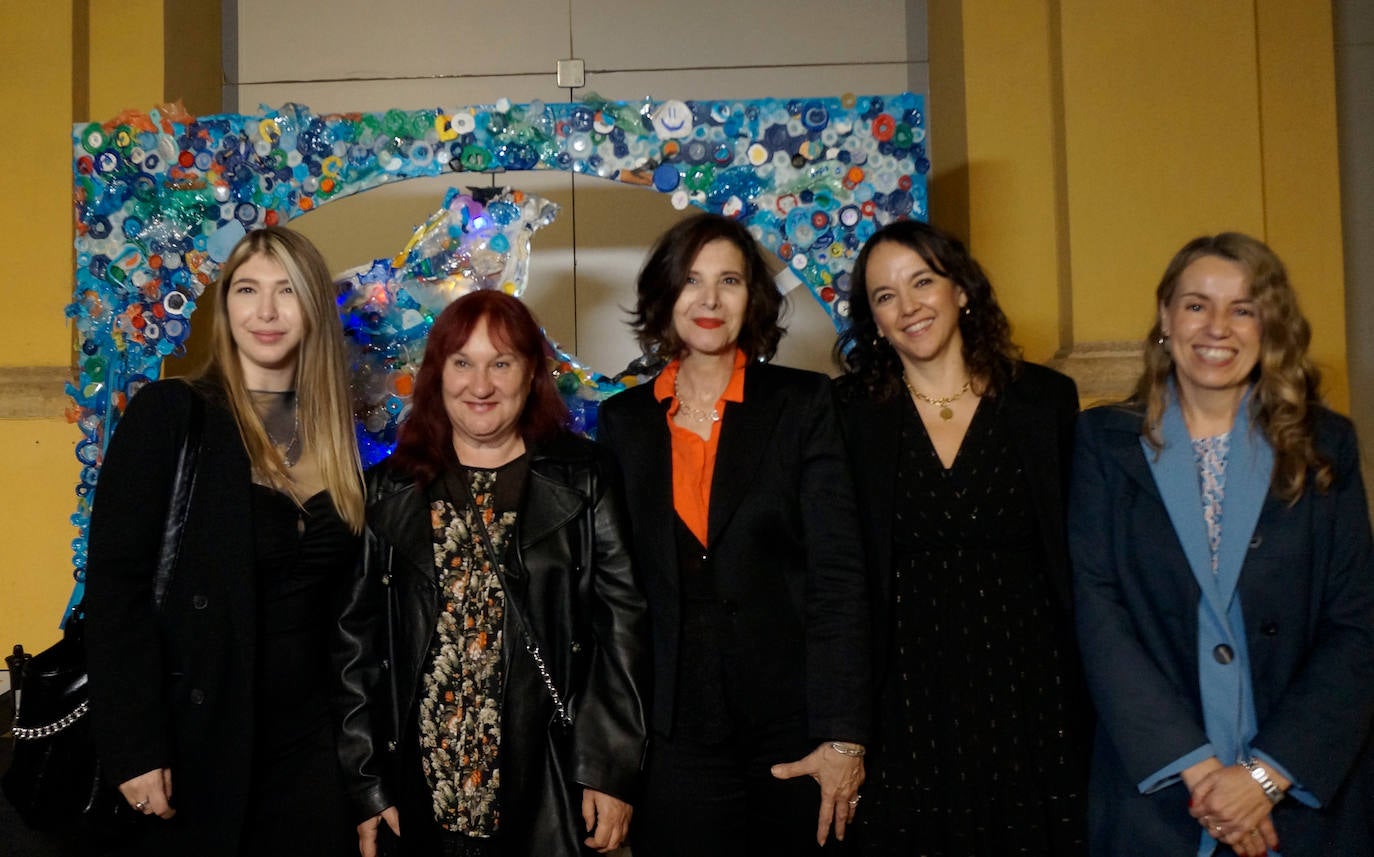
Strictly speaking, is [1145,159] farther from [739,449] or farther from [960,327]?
[739,449]

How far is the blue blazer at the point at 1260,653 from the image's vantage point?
1.97 meters

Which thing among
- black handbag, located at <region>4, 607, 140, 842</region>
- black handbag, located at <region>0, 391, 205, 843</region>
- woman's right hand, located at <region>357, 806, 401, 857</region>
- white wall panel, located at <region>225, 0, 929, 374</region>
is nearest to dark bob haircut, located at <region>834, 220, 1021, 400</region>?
woman's right hand, located at <region>357, 806, 401, 857</region>

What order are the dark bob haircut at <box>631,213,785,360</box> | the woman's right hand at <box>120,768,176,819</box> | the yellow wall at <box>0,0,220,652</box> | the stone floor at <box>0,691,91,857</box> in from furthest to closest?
the yellow wall at <box>0,0,220,652</box>, the stone floor at <box>0,691,91,857</box>, the dark bob haircut at <box>631,213,785,360</box>, the woman's right hand at <box>120,768,176,819</box>

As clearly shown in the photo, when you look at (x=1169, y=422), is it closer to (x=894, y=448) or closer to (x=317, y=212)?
(x=894, y=448)

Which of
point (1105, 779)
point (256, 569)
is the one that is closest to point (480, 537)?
point (256, 569)

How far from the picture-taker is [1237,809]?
6.43 feet

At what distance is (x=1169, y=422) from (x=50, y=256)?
13.8 ft

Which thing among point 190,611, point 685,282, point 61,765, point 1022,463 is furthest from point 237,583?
point 1022,463

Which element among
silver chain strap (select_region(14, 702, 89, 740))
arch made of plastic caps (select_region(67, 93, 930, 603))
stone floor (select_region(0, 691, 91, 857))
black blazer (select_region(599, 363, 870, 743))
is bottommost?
stone floor (select_region(0, 691, 91, 857))

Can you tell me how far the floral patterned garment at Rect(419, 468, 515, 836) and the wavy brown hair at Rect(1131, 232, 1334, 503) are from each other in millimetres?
1370

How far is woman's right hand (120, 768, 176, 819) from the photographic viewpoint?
6.31 feet

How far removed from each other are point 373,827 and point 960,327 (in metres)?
1.62

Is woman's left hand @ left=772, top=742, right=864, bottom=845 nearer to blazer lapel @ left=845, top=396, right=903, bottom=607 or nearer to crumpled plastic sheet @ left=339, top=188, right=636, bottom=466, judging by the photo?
blazer lapel @ left=845, top=396, right=903, bottom=607

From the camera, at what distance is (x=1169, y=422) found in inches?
85.1
